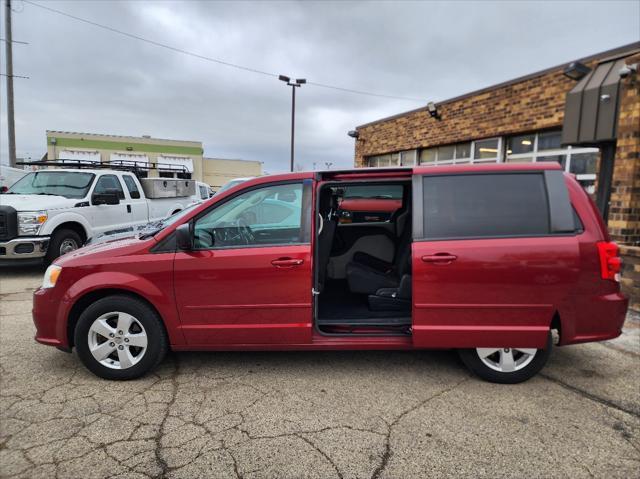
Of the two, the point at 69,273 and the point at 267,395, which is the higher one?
the point at 69,273

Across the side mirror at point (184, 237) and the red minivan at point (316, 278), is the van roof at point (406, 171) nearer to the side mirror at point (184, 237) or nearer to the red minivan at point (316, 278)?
the red minivan at point (316, 278)

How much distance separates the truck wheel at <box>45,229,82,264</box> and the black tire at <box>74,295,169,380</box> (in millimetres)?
4804

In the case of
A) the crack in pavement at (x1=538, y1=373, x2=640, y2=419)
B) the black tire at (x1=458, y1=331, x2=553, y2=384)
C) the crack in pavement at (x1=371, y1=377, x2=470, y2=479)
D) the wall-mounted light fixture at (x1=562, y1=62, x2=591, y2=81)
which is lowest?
the crack in pavement at (x1=371, y1=377, x2=470, y2=479)

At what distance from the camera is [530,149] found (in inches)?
366

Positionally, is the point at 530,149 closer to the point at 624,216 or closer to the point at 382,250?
the point at 624,216

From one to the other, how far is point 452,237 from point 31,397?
136 inches

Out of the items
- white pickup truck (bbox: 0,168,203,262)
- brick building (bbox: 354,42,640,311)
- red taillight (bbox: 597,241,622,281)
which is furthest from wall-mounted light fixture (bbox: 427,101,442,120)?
red taillight (bbox: 597,241,622,281)

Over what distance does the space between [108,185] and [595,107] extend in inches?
367

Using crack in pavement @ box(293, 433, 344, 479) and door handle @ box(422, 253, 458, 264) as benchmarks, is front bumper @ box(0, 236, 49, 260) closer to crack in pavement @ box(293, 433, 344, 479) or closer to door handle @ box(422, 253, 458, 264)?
crack in pavement @ box(293, 433, 344, 479)

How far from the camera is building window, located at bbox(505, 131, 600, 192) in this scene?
808cm

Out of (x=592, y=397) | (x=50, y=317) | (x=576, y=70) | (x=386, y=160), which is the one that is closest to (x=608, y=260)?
(x=592, y=397)

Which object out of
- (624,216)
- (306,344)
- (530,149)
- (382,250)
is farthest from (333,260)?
(530,149)

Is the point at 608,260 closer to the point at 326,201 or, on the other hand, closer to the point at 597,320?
the point at 597,320

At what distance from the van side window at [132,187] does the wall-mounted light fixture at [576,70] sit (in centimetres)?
919
